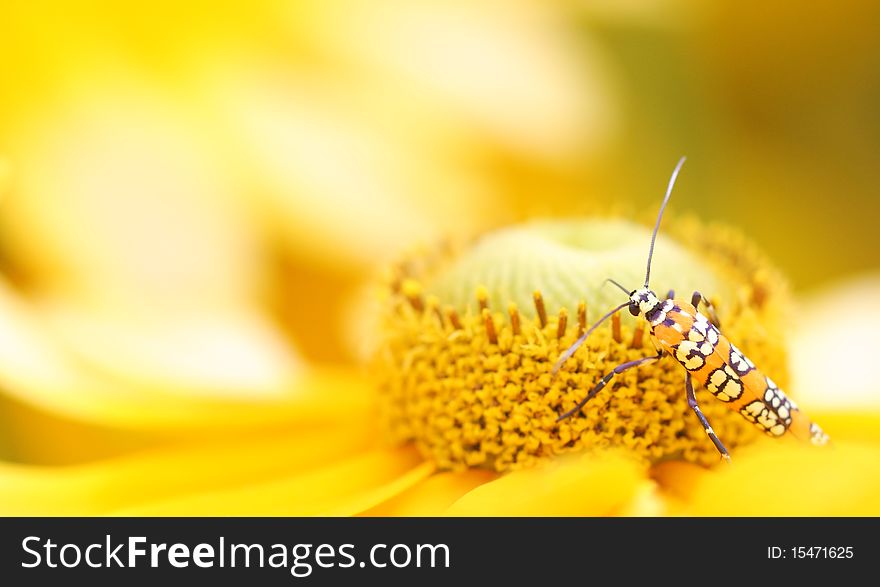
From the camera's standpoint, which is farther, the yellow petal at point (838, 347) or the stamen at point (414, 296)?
the yellow petal at point (838, 347)

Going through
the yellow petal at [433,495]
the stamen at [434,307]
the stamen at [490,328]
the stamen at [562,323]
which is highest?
the stamen at [434,307]

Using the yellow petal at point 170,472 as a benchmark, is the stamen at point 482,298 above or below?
above

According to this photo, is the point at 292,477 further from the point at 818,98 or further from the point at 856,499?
the point at 818,98

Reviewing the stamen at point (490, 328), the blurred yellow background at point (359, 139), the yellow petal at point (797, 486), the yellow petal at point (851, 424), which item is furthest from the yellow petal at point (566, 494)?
the blurred yellow background at point (359, 139)

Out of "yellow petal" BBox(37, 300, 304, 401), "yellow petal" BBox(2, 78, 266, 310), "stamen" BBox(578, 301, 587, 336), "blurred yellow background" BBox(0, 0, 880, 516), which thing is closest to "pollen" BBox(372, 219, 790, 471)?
"stamen" BBox(578, 301, 587, 336)

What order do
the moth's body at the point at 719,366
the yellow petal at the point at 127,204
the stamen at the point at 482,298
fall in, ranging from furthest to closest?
the yellow petal at the point at 127,204 → the stamen at the point at 482,298 → the moth's body at the point at 719,366

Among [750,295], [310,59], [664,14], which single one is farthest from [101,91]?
[750,295]

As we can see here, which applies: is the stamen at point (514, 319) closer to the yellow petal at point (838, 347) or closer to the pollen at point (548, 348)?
the pollen at point (548, 348)

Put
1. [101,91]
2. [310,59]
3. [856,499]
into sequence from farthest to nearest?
[310,59], [101,91], [856,499]
